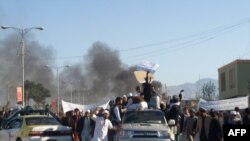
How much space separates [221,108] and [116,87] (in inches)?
2574

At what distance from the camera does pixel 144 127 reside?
17.2m

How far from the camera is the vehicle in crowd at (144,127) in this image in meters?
17.0

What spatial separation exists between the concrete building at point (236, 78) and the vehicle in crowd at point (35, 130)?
3909 cm

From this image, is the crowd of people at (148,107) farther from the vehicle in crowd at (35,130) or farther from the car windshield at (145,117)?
the vehicle in crowd at (35,130)

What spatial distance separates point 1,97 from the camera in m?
125

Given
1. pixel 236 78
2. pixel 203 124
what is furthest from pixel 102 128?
pixel 236 78

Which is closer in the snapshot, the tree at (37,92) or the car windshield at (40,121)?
the car windshield at (40,121)

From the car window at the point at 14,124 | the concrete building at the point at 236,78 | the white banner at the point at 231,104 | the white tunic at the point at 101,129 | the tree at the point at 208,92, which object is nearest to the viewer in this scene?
the white tunic at the point at 101,129

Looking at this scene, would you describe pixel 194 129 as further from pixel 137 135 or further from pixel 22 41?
pixel 22 41

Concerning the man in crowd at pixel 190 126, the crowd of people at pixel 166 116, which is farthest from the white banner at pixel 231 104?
the man in crowd at pixel 190 126

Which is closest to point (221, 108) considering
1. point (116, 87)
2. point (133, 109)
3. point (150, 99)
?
point (150, 99)

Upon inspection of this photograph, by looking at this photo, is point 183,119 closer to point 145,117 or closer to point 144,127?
point 145,117

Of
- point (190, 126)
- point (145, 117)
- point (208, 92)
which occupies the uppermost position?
point (208, 92)

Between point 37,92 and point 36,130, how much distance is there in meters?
91.8
